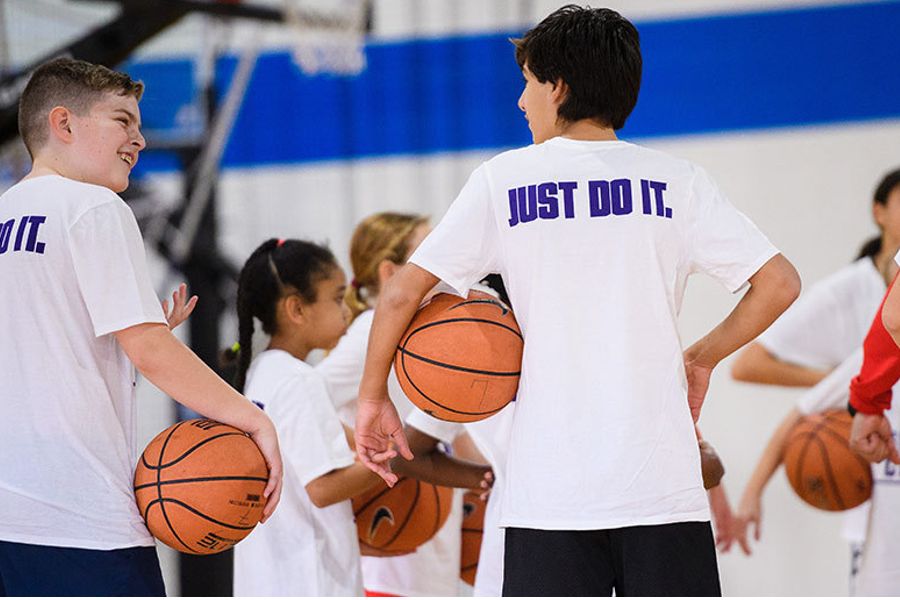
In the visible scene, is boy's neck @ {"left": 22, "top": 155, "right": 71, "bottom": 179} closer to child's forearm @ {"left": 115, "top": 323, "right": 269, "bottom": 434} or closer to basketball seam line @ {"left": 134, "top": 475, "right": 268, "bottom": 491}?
child's forearm @ {"left": 115, "top": 323, "right": 269, "bottom": 434}

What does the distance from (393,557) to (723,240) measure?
171cm

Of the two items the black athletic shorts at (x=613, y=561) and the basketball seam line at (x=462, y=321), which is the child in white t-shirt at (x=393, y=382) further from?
the black athletic shorts at (x=613, y=561)

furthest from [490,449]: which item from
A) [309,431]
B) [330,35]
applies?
[330,35]

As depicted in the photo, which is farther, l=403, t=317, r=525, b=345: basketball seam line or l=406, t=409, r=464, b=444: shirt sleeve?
l=406, t=409, r=464, b=444: shirt sleeve

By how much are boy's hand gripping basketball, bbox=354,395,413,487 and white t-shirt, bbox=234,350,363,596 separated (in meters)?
0.37

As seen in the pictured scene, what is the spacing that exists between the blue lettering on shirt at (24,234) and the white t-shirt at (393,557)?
1159mm

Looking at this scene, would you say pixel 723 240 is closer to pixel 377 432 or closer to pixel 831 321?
pixel 377 432

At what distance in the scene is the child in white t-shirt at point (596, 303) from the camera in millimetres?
2371

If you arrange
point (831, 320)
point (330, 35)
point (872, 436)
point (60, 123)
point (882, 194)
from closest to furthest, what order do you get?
1. point (60, 123)
2. point (872, 436)
3. point (882, 194)
4. point (831, 320)
5. point (330, 35)

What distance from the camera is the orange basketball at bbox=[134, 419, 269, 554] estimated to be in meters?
2.45

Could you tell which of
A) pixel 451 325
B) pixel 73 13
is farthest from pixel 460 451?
pixel 73 13

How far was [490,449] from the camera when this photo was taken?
10.3ft

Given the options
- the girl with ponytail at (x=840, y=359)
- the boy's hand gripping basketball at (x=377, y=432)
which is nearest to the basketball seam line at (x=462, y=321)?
the boy's hand gripping basketball at (x=377, y=432)

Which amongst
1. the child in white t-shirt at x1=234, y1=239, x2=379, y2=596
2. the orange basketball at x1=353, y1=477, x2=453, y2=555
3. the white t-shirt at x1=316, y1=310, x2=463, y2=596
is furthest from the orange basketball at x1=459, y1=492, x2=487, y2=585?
the child in white t-shirt at x1=234, y1=239, x2=379, y2=596
